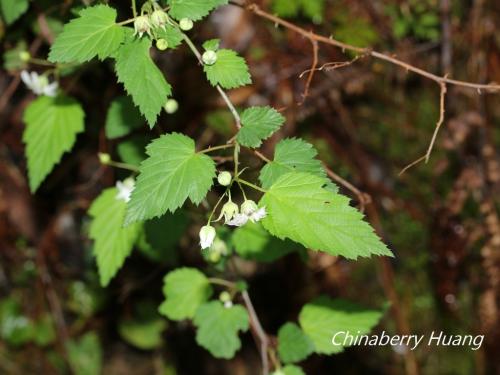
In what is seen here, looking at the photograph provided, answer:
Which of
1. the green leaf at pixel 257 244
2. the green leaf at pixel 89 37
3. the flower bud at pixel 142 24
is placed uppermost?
the flower bud at pixel 142 24

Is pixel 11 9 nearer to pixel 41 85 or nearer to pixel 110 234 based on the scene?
pixel 41 85

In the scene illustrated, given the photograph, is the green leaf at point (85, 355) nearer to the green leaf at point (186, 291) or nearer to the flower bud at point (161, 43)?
the green leaf at point (186, 291)

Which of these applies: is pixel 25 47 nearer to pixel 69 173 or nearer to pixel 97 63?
pixel 97 63

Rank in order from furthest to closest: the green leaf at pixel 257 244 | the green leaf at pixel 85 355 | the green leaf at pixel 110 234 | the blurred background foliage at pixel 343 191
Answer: the green leaf at pixel 85 355 < the blurred background foliage at pixel 343 191 < the green leaf at pixel 110 234 < the green leaf at pixel 257 244

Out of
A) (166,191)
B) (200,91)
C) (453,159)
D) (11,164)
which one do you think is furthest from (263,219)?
(11,164)

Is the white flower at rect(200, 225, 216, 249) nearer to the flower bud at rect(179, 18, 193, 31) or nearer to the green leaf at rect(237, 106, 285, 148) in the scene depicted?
the green leaf at rect(237, 106, 285, 148)

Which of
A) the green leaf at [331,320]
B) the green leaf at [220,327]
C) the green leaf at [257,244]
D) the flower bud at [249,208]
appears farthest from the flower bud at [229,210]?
the green leaf at [331,320]

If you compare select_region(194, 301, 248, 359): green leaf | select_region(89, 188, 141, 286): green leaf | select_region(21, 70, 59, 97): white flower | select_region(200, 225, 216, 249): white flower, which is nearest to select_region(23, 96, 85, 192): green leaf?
select_region(21, 70, 59, 97): white flower

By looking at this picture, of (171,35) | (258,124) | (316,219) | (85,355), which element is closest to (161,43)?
(171,35)
